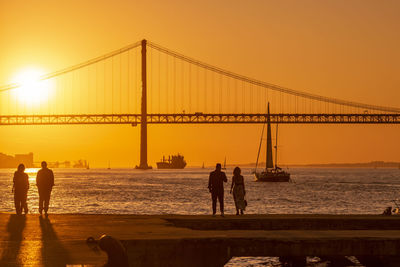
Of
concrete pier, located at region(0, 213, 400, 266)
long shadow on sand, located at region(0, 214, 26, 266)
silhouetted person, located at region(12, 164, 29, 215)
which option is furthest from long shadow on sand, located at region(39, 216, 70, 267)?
silhouetted person, located at region(12, 164, 29, 215)

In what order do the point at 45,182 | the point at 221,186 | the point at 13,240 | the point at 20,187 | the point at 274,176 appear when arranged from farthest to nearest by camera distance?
the point at 274,176, the point at 20,187, the point at 45,182, the point at 221,186, the point at 13,240

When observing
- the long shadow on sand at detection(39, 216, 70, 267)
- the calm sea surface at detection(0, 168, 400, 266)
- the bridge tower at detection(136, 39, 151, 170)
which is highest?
the bridge tower at detection(136, 39, 151, 170)

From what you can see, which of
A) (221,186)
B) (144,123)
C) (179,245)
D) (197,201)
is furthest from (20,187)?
(144,123)

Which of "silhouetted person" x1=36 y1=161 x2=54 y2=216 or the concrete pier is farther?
"silhouetted person" x1=36 y1=161 x2=54 y2=216

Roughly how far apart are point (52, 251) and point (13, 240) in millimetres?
1800

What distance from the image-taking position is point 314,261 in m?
17.6

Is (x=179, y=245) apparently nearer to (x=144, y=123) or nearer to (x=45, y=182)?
(x=45, y=182)

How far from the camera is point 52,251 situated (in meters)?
11.3

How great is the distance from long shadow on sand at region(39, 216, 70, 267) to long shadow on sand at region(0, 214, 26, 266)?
0.40 meters

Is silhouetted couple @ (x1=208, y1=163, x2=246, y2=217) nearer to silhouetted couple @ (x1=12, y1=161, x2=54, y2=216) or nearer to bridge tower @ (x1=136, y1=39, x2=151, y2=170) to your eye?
silhouetted couple @ (x1=12, y1=161, x2=54, y2=216)

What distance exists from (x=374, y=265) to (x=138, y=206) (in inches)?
1071

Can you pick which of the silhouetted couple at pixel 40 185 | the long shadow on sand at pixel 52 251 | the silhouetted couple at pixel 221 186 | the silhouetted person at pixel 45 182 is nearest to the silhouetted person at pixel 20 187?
the silhouetted couple at pixel 40 185

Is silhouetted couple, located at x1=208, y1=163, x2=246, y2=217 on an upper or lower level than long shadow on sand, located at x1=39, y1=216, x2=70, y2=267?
upper

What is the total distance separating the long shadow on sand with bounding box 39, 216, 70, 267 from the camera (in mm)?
10281
